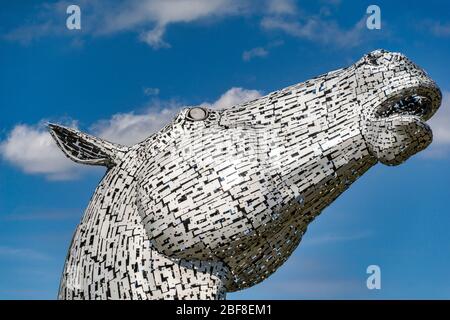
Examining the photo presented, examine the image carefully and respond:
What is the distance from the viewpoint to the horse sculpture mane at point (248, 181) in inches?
202

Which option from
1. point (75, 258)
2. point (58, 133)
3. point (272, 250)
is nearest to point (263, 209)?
point (272, 250)

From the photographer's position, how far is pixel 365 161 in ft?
17.3

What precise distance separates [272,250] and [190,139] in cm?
87

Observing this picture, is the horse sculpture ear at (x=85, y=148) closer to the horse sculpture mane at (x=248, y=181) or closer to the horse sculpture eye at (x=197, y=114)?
the horse sculpture mane at (x=248, y=181)

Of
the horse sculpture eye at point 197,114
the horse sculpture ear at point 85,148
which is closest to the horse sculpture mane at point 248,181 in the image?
the horse sculpture eye at point 197,114

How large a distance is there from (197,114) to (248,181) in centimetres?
74

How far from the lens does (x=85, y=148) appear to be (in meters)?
5.93

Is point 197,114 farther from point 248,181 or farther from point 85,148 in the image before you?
point 85,148

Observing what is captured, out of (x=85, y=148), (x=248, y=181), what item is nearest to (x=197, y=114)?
(x=248, y=181)

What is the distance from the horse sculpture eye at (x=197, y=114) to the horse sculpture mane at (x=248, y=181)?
0.08 metres

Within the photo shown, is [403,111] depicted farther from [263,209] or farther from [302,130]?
[263,209]

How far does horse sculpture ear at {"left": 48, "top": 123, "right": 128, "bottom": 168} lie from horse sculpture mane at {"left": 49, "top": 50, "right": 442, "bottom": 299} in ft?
1.33

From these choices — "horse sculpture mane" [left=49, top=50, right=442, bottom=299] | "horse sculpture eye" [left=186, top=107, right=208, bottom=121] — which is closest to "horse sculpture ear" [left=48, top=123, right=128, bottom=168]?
"horse sculpture mane" [left=49, top=50, right=442, bottom=299]
